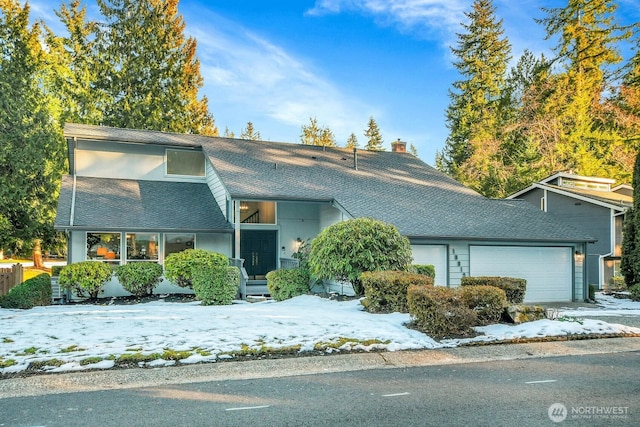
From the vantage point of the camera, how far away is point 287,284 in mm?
14195

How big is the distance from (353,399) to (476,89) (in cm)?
3755

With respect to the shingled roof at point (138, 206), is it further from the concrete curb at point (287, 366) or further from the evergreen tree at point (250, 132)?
the evergreen tree at point (250, 132)

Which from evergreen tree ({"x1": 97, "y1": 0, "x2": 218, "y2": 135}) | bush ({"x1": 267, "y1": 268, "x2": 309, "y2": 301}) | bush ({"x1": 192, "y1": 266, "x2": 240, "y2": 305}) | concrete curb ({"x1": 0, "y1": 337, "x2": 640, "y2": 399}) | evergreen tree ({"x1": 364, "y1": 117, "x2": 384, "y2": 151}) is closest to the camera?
concrete curb ({"x1": 0, "y1": 337, "x2": 640, "y2": 399})

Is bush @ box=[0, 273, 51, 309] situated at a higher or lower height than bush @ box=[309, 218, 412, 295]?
lower

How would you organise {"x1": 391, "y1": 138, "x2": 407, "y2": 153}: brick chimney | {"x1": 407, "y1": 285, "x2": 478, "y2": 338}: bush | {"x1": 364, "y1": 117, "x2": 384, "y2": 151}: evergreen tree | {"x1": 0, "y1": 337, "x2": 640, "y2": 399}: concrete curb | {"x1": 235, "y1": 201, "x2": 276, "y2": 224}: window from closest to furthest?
{"x1": 0, "y1": 337, "x2": 640, "y2": 399}: concrete curb
{"x1": 407, "y1": 285, "x2": 478, "y2": 338}: bush
{"x1": 235, "y1": 201, "x2": 276, "y2": 224}: window
{"x1": 391, "y1": 138, "x2": 407, "y2": 153}: brick chimney
{"x1": 364, "y1": 117, "x2": 384, "y2": 151}: evergreen tree

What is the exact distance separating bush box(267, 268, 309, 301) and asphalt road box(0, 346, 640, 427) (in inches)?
309

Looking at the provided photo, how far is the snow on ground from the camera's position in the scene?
269 inches

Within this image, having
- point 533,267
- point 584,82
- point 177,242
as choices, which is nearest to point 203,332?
point 177,242

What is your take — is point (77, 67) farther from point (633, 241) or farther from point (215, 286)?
point (633, 241)

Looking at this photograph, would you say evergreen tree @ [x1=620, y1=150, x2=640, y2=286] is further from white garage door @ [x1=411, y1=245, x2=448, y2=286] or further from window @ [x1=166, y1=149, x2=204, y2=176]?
window @ [x1=166, y1=149, x2=204, y2=176]

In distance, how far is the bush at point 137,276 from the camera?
14298 mm

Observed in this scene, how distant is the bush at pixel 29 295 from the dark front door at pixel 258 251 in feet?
20.5

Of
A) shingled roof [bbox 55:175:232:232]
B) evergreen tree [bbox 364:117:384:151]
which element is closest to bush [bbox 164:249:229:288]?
shingled roof [bbox 55:175:232:232]

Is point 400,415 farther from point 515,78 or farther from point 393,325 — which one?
point 515,78
